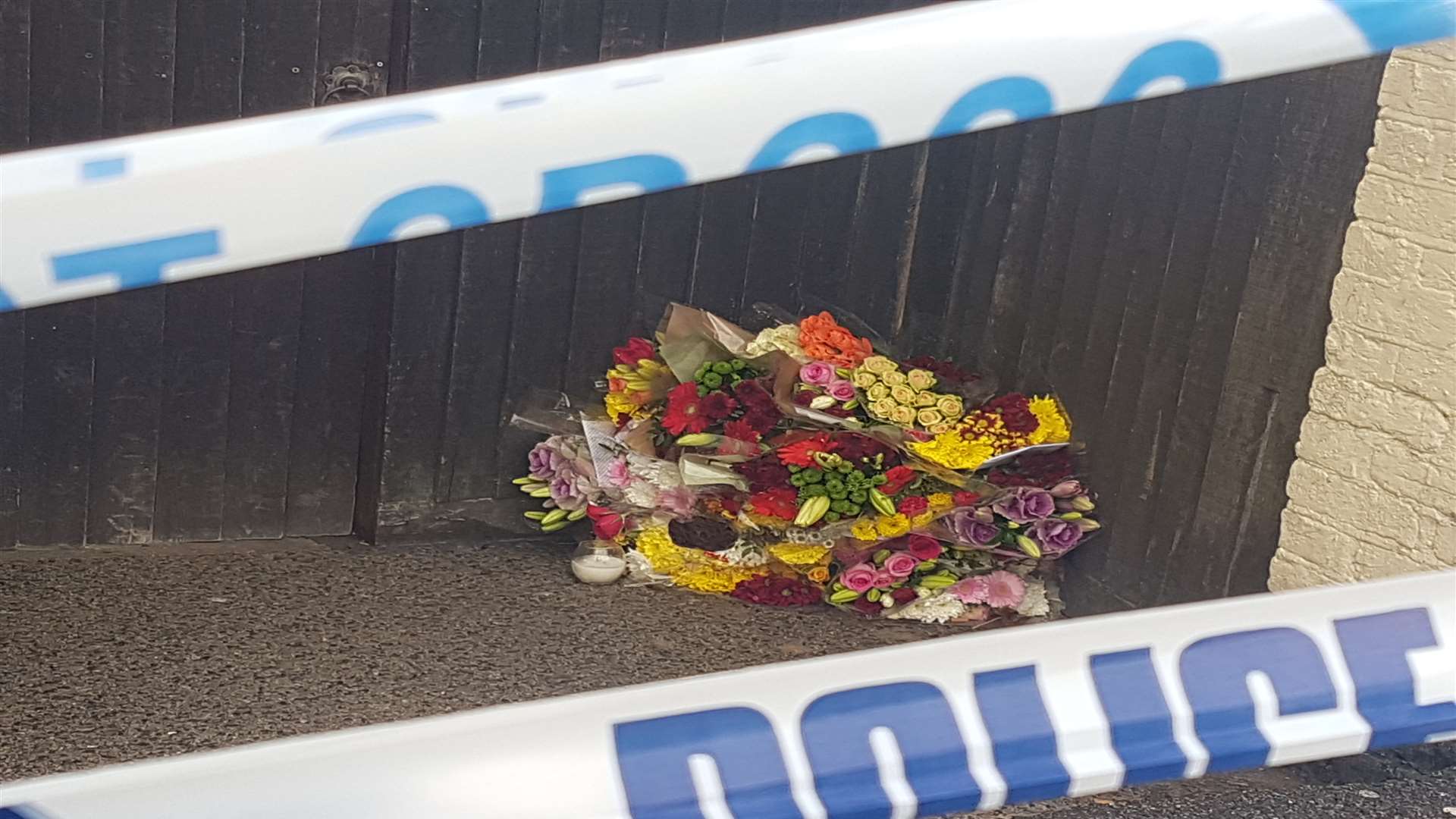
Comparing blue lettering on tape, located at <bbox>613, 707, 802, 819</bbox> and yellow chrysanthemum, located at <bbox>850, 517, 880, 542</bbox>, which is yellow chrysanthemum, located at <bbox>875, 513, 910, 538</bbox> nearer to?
yellow chrysanthemum, located at <bbox>850, 517, 880, 542</bbox>

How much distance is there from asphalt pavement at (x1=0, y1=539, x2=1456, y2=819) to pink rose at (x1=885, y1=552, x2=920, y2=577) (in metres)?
0.17

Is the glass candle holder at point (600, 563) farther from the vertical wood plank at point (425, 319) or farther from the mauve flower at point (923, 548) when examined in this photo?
the mauve flower at point (923, 548)

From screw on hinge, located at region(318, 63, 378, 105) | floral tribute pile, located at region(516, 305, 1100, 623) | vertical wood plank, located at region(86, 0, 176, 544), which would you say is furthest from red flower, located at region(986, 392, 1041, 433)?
vertical wood plank, located at region(86, 0, 176, 544)

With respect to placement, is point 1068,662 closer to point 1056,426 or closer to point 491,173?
point 491,173

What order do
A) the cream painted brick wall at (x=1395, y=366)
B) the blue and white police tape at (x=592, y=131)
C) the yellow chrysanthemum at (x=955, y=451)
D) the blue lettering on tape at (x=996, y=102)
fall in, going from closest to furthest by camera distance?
the blue and white police tape at (x=592, y=131), the blue lettering on tape at (x=996, y=102), the cream painted brick wall at (x=1395, y=366), the yellow chrysanthemum at (x=955, y=451)

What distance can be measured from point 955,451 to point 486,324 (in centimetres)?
143

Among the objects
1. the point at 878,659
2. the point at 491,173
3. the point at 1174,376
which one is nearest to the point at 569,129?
the point at 491,173

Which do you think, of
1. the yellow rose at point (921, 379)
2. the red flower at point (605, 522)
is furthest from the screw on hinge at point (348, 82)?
the yellow rose at point (921, 379)

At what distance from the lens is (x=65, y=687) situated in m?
3.47

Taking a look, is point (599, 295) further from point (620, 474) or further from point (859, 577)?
point (859, 577)

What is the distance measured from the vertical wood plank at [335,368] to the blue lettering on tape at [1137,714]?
3454 mm

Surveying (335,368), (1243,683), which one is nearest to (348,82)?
(335,368)

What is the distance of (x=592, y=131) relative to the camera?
893 mm

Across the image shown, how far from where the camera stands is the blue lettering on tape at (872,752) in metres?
0.99
